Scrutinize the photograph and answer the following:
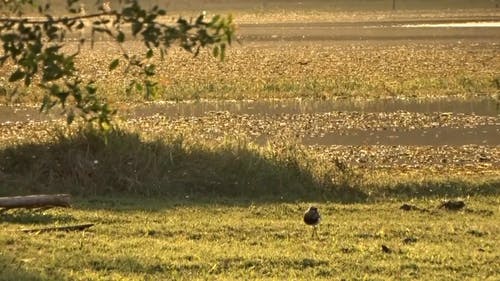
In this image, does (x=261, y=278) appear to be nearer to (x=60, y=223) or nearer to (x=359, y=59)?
(x=60, y=223)

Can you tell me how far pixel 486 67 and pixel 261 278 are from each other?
88.8 ft

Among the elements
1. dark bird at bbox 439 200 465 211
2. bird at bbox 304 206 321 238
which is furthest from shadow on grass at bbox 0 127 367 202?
bird at bbox 304 206 321 238


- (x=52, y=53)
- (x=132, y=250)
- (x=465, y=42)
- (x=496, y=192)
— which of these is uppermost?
(x=52, y=53)

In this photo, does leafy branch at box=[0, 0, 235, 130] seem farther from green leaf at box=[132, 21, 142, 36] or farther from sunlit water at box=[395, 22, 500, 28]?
sunlit water at box=[395, 22, 500, 28]

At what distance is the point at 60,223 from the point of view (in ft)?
40.7

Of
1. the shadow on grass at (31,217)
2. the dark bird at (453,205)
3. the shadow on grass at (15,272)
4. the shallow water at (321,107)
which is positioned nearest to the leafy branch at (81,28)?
the shadow on grass at (15,272)

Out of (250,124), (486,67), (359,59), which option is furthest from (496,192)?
(359,59)

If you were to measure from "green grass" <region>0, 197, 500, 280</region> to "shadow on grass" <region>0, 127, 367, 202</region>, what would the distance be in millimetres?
777

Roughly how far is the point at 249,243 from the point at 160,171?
15.6ft

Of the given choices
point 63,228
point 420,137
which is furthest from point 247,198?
point 420,137

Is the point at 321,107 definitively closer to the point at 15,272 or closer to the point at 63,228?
the point at 63,228

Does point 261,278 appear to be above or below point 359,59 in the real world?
above

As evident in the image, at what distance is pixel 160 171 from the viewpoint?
15.7m

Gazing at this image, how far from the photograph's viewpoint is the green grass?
31.6 feet
